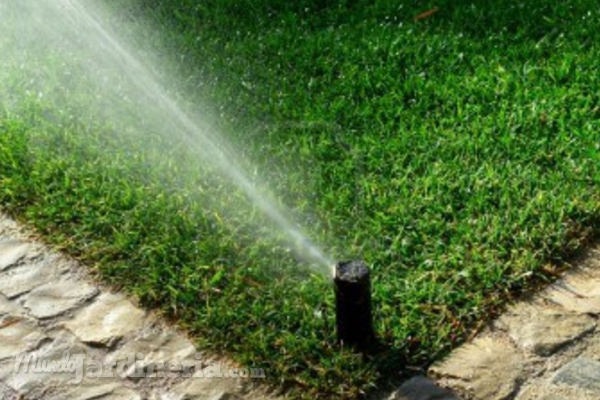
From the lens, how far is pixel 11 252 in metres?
4.29

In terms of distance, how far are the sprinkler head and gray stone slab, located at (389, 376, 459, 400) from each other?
0.18m

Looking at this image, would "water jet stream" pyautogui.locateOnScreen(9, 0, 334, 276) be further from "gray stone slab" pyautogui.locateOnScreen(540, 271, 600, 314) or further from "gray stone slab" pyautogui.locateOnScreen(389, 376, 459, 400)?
"gray stone slab" pyautogui.locateOnScreen(540, 271, 600, 314)

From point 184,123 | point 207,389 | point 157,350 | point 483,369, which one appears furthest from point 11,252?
point 483,369

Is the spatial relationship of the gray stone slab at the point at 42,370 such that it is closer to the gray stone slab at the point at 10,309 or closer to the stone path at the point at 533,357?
the gray stone slab at the point at 10,309

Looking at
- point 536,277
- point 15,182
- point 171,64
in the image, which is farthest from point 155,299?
point 171,64

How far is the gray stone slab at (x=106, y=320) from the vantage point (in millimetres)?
3830

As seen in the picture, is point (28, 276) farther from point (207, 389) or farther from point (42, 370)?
point (207, 389)

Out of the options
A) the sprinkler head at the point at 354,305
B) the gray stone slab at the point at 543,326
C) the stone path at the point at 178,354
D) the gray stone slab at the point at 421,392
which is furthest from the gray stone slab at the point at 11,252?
the gray stone slab at the point at 543,326

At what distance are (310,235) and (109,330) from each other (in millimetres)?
779

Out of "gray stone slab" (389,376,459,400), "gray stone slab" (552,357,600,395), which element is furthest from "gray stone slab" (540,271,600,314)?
"gray stone slab" (389,376,459,400)

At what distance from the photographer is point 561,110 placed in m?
4.82

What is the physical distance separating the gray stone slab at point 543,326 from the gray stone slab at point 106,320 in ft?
3.88

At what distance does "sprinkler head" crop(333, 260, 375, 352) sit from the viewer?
344cm

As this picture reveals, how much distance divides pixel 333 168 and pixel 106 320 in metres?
1.11
